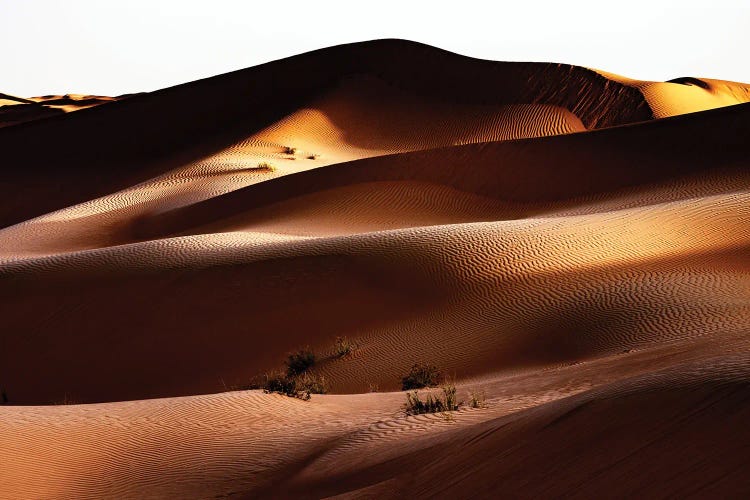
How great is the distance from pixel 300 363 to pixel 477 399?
5.80m

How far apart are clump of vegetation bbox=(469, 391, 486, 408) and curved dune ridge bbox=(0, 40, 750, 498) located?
0.49ft

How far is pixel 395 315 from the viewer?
17969 mm

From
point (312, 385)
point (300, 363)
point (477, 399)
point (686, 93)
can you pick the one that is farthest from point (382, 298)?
point (686, 93)

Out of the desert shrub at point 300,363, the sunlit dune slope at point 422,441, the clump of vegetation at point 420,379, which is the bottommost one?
the sunlit dune slope at point 422,441

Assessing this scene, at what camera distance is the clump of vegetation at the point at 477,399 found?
35.4ft

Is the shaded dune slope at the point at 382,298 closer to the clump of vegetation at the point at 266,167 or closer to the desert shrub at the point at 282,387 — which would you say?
the desert shrub at the point at 282,387

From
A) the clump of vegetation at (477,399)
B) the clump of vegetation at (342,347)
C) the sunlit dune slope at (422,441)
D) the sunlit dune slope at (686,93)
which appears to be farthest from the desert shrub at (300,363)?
the sunlit dune slope at (686,93)

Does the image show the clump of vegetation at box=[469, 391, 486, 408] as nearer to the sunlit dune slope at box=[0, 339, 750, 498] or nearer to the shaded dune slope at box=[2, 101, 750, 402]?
the sunlit dune slope at box=[0, 339, 750, 498]

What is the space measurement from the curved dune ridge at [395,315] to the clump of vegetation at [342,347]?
0.47 feet

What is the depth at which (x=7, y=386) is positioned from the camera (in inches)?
723

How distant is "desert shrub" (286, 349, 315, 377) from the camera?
54.0 feet

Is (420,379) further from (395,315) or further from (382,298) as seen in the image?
(382,298)

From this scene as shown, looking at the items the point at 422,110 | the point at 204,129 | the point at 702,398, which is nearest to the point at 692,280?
the point at 702,398

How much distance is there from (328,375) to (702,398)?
1022 centimetres
